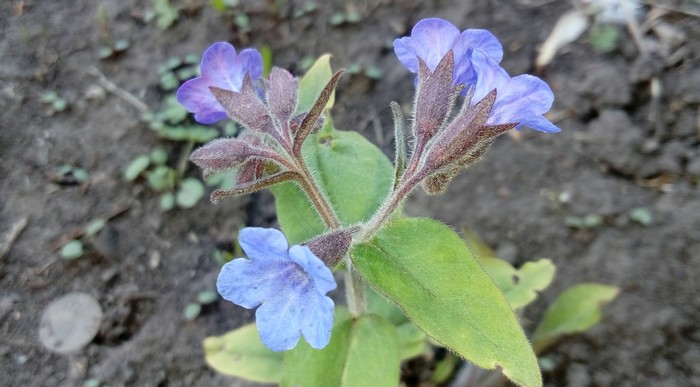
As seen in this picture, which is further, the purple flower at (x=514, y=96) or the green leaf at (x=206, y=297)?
the green leaf at (x=206, y=297)

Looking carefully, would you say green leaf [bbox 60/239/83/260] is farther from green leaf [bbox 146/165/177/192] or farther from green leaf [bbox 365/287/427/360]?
green leaf [bbox 365/287/427/360]

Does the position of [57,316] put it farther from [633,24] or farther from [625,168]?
[633,24]

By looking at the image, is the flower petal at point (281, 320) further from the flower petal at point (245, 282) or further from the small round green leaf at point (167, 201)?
the small round green leaf at point (167, 201)

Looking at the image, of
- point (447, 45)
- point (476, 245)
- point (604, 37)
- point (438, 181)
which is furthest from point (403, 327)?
point (604, 37)

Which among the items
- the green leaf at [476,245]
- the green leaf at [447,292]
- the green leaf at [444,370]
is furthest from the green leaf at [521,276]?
the green leaf at [447,292]

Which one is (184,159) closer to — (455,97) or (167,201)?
(167,201)

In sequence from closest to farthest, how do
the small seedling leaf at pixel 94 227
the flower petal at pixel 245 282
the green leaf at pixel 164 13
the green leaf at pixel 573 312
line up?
the flower petal at pixel 245 282, the green leaf at pixel 573 312, the small seedling leaf at pixel 94 227, the green leaf at pixel 164 13

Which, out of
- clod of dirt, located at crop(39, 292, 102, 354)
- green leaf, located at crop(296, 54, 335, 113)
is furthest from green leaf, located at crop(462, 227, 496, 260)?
clod of dirt, located at crop(39, 292, 102, 354)
